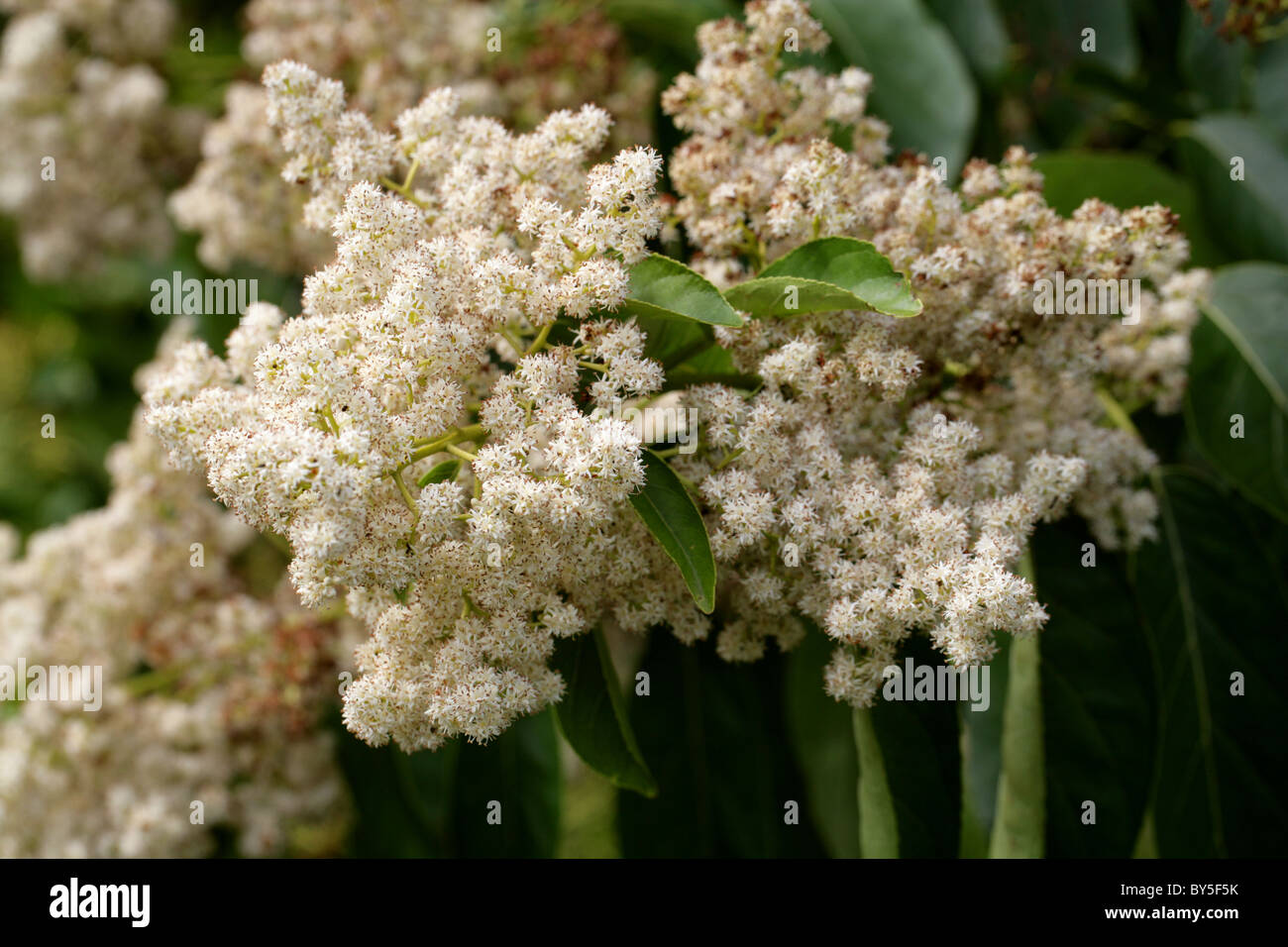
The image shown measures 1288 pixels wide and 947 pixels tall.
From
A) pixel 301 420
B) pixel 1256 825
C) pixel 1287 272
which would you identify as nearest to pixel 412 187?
pixel 301 420

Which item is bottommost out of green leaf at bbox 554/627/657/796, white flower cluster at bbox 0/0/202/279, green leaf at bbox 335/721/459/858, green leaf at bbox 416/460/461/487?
green leaf at bbox 335/721/459/858

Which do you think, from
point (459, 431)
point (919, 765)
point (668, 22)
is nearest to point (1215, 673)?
point (919, 765)

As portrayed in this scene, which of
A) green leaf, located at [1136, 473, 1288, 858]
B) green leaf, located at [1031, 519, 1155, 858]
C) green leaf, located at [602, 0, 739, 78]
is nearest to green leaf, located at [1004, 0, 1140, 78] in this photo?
green leaf, located at [602, 0, 739, 78]

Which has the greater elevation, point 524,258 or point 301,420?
point 524,258

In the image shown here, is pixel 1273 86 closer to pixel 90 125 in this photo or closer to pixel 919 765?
pixel 919 765

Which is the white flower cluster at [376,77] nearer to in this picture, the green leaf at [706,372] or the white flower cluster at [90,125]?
the white flower cluster at [90,125]

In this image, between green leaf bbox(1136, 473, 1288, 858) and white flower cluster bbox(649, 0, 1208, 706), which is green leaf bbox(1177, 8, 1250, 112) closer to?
green leaf bbox(1136, 473, 1288, 858)
